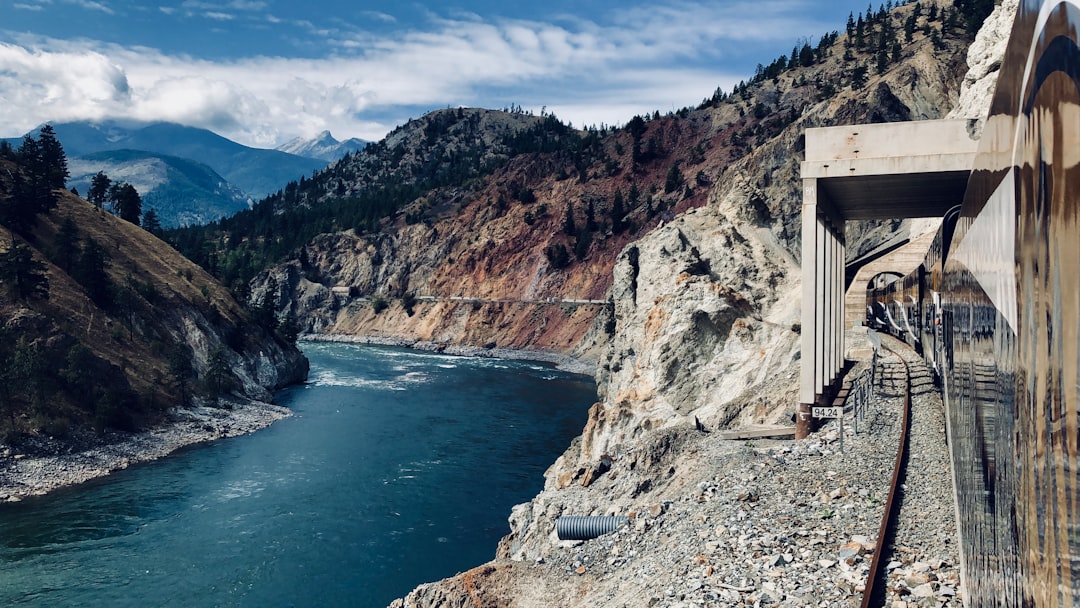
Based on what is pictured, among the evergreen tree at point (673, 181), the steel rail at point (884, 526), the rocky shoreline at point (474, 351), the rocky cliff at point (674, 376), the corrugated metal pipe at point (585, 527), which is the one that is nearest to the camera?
the steel rail at point (884, 526)

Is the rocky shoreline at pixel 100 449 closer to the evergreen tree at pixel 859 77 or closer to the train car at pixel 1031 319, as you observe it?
the train car at pixel 1031 319

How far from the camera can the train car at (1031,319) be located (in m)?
2.34

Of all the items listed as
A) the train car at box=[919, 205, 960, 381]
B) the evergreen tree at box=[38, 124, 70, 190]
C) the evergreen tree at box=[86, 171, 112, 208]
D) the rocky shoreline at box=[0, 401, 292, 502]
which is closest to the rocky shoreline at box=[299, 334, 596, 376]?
the rocky shoreline at box=[0, 401, 292, 502]

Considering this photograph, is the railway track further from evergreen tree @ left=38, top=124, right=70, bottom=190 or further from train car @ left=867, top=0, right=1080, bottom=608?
evergreen tree @ left=38, top=124, right=70, bottom=190

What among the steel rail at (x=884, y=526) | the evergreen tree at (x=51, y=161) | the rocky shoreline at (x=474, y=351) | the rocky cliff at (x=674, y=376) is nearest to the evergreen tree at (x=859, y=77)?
the rocky cliff at (x=674, y=376)

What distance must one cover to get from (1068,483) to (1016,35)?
6.87ft

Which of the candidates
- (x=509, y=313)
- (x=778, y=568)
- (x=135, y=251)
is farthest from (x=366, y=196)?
(x=778, y=568)

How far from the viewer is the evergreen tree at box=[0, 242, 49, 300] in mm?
56562

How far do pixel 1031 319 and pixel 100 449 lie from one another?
181ft

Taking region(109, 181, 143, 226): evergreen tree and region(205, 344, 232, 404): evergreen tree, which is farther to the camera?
region(109, 181, 143, 226): evergreen tree

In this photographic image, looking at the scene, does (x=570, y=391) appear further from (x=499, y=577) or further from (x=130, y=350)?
(x=499, y=577)

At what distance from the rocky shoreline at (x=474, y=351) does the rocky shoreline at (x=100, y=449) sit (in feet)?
140

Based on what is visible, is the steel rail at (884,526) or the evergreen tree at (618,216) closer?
the steel rail at (884,526)

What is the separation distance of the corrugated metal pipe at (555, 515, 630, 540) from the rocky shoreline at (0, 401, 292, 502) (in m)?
34.1
